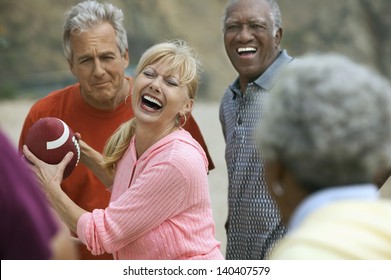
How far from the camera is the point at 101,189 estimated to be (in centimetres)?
380

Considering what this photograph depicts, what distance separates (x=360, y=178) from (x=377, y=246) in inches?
5.6

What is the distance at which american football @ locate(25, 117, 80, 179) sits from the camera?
11.1 ft

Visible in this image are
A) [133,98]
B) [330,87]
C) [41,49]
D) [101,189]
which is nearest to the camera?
[330,87]

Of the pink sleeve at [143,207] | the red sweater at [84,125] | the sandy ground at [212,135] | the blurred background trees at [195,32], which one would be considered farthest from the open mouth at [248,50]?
the blurred background trees at [195,32]

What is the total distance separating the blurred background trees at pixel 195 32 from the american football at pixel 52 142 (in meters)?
13.0

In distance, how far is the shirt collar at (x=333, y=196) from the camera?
5.39 ft

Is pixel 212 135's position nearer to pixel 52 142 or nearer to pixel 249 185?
pixel 249 185

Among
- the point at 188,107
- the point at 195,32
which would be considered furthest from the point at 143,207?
the point at 195,32

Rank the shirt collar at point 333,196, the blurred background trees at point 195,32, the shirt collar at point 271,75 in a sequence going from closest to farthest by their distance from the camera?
the shirt collar at point 333,196 → the shirt collar at point 271,75 → the blurred background trees at point 195,32

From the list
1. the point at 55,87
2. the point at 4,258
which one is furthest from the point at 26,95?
the point at 4,258

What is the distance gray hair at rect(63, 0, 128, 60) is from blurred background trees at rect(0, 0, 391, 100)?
1253 cm

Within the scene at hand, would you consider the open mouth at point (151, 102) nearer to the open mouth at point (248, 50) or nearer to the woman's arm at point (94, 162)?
the woman's arm at point (94, 162)

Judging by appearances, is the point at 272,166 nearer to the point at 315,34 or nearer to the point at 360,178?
the point at 360,178
